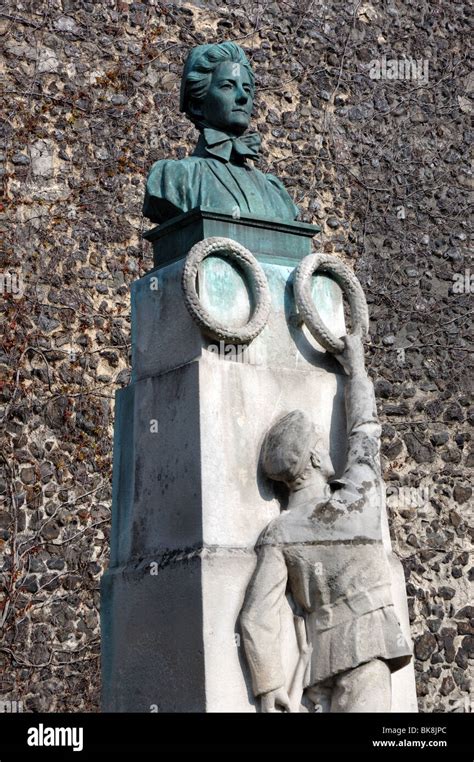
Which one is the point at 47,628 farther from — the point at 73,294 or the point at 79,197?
the point at 79,197

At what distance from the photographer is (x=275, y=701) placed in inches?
206

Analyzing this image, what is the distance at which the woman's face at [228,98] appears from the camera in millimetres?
6305

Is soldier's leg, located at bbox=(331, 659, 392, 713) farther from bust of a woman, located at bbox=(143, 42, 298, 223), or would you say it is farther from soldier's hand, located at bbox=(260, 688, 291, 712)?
bust of a woman, located at bbox=(143, 42, 298, 223)

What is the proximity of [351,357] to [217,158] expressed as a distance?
115cm

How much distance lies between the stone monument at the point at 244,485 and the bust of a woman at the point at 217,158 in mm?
14

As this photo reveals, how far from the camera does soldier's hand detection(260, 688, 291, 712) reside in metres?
5.21

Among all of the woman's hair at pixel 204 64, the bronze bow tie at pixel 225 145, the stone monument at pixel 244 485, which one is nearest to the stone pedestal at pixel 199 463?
the stone monument at pixel 244 485

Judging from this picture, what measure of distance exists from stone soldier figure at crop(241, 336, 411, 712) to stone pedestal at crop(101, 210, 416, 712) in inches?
2.9

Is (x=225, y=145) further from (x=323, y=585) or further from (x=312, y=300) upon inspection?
(x=323, y=585)

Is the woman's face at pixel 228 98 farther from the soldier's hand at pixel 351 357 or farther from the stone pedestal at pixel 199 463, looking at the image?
the soldier's hand at pixel 351 357

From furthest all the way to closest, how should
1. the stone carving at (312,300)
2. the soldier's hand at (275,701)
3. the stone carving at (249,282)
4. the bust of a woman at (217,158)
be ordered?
1. the bust of a woman at (217,158)
2. the stone carving at (312,300)
3. the stone carving at (249,282)
4. the soldier's hand at (275,701)

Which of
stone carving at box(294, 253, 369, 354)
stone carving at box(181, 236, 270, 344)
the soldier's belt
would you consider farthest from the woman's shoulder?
the soldier's belt

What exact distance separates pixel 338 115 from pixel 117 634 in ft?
26.8
